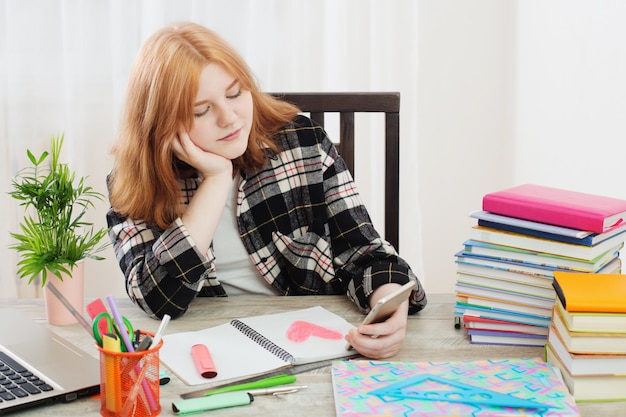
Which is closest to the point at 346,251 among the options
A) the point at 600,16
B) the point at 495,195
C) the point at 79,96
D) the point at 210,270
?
the point at 210,270

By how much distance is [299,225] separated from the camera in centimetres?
156

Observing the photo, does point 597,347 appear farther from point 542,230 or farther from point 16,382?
point 16,382

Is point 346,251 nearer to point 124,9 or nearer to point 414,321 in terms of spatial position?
point 414,321

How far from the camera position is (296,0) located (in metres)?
2.42

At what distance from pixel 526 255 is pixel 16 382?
0.71m

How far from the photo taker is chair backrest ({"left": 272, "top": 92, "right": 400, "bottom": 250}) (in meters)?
1.57

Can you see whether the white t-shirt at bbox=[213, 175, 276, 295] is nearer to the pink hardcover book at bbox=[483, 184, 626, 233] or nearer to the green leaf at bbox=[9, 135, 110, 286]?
the green leaf at bbox=[9, 135, 110, 286]

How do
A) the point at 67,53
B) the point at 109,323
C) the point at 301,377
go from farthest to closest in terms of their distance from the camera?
the point at 67,53, the point at 301,377, the point at 109,323

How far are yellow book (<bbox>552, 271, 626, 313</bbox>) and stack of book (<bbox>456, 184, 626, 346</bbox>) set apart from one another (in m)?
0.05

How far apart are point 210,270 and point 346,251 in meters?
0.25

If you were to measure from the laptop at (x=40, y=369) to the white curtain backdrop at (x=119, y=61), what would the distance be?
1.31m

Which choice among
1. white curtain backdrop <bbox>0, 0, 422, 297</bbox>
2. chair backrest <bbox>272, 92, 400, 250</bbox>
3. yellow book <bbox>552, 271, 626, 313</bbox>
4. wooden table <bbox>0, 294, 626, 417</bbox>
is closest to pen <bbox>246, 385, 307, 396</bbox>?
wooden table <bbox>0, 294, 626, 417</bbox>

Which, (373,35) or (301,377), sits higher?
(373,35)

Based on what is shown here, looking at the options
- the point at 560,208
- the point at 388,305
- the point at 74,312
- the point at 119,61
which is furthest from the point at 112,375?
the point at 119,61
